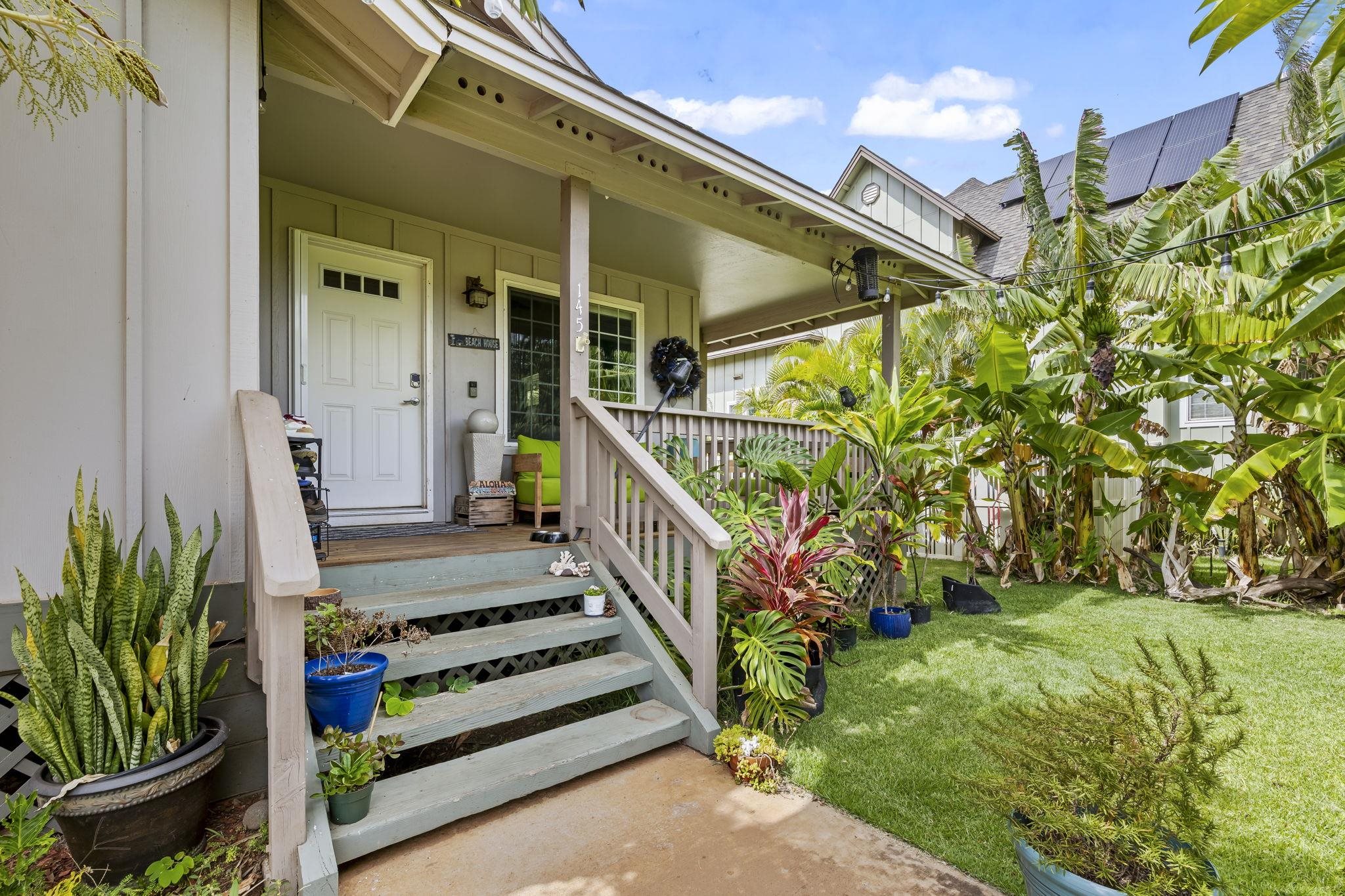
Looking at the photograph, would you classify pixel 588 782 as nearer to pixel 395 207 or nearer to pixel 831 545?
pixel 831 545

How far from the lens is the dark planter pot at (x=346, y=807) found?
209 centimetres

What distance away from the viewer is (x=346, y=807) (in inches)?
82.3

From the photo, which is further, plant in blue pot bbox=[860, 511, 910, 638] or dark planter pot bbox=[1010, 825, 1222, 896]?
plant in blue pot bbox=[860, 511, 910, 638]

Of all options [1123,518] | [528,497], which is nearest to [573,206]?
[528,497]

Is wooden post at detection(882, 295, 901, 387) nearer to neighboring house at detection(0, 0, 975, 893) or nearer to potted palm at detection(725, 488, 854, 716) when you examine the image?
neighboring house at detection(0, 0, 975, 893)

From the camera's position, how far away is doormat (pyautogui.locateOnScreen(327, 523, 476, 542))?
4403 mm

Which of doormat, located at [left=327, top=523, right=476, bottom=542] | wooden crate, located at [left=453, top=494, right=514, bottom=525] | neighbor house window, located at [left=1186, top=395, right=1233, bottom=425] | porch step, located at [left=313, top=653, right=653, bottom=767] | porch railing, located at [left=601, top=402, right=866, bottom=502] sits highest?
neighbor house window, located at [left=1186, top=395, right=1233, bottom=425]

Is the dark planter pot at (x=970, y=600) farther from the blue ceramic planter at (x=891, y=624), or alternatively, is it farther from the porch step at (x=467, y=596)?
the porch step at (x=467, y=596)

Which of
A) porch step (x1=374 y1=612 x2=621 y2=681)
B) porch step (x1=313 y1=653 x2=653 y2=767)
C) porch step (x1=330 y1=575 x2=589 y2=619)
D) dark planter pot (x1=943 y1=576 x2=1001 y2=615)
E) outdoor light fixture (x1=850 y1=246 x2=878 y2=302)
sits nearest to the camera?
porch step (x1=313 y1=653 x2=653 y2=767)

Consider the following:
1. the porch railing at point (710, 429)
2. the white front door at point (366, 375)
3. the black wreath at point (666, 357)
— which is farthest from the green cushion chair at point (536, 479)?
the black wreath at point (666, 357)

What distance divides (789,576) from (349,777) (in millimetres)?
1977

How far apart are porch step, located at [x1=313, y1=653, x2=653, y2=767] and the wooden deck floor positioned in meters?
0.85

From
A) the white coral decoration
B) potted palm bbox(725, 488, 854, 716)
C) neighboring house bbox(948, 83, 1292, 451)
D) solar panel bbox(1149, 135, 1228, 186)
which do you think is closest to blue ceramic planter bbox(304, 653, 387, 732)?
the white coral decoration

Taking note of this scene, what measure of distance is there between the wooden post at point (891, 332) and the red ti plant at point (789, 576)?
11.6 feet
